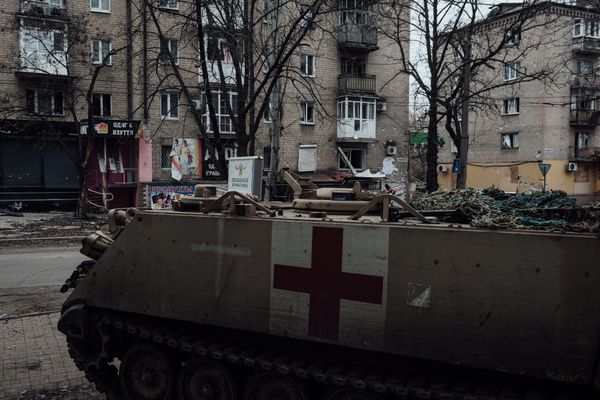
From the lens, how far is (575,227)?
320 cm

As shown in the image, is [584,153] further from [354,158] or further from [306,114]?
[306,114]

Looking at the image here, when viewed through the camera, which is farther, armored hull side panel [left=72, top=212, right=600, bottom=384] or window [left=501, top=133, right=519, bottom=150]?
window [left=501, top=133, right=519, bottom=150]

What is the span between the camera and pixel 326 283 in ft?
12.4

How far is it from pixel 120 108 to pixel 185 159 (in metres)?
3.95

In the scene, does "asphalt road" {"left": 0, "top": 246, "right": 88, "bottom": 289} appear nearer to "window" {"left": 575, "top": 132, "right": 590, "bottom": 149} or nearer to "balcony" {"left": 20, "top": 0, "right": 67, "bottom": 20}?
"balcony" {"left": 20, "top": 0, "right": 67, "bottom": 20}

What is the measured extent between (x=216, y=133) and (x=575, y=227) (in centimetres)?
1188

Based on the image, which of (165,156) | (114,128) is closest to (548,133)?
(165,156)

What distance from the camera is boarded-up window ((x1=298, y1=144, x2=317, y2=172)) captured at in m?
32.3

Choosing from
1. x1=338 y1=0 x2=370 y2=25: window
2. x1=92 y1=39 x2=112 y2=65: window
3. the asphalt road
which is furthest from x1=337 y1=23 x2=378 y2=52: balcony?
the asphalt road

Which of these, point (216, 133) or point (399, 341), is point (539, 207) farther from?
point (216, 133)

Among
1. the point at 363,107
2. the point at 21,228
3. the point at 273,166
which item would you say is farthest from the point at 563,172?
the point at 21,228

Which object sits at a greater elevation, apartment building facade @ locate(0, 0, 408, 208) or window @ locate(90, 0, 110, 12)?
window @ locate(90, 0, 110, 12)

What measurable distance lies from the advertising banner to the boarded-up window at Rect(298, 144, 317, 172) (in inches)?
232

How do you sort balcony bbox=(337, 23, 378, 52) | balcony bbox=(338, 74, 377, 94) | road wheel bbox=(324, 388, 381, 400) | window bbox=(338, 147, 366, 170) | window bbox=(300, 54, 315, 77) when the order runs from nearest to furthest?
1. road wheel bbox=(324, 388, 381, 400)
2. window bbox=(300, 54, 315, 77)
3. balcony bbox=(337, 23, 378, 52)
4. balcony bbox=(338, 74, 377, 94)
5. window bbox=(338, 147, 366, 170)
